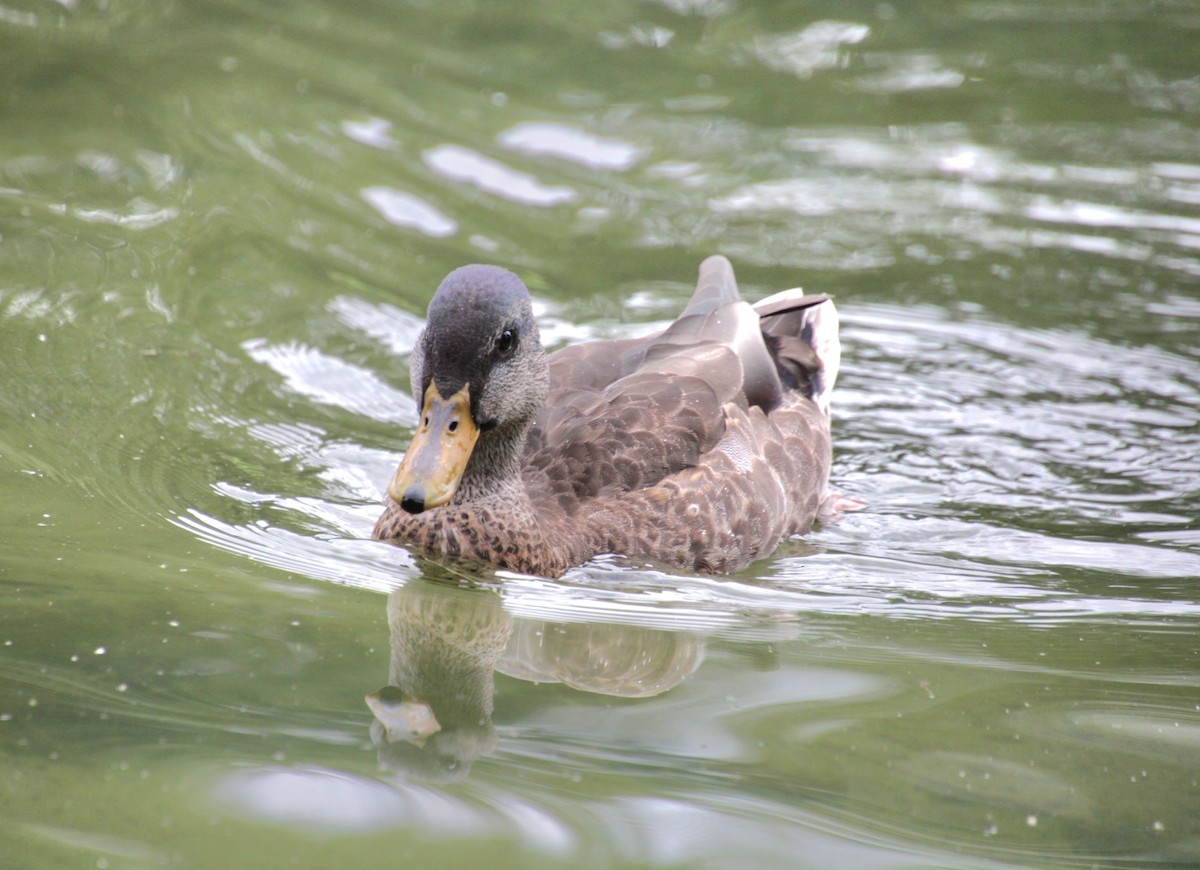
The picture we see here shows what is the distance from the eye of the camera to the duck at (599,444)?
5.72 meters

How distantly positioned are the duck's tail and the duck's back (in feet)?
0.54

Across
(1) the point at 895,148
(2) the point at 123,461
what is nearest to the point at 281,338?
(2) the point at 123,461

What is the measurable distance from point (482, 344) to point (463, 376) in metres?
0.15

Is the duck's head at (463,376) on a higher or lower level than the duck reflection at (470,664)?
higher

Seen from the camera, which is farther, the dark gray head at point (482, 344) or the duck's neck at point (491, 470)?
the duck's neck at point (491, 470)

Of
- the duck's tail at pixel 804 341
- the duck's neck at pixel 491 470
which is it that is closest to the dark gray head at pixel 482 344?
the duck's neck at pixel 491 470

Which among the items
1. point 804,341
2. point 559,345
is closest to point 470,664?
point 804,341

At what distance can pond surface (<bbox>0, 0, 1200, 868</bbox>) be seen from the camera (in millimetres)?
3867

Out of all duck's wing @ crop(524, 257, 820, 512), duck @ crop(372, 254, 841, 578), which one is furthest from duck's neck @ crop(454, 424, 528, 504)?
duck's wing @ crop(524, 257, 820, 512)

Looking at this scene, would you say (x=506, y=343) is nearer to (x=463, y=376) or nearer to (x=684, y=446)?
(x=463, y=376)

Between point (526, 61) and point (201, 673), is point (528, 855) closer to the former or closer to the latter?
point (201, 673)

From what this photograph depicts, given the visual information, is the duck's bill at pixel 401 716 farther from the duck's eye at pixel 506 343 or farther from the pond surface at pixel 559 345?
the duck's eye at pixel 506 343

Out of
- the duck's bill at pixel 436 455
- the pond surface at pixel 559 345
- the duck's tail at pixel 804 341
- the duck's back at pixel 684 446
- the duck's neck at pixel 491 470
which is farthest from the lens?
the duck's tail at pixel 804 341

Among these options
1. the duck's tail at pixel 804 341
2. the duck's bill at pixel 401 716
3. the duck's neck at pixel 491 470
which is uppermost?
the duck's tail at pixel 804 341
